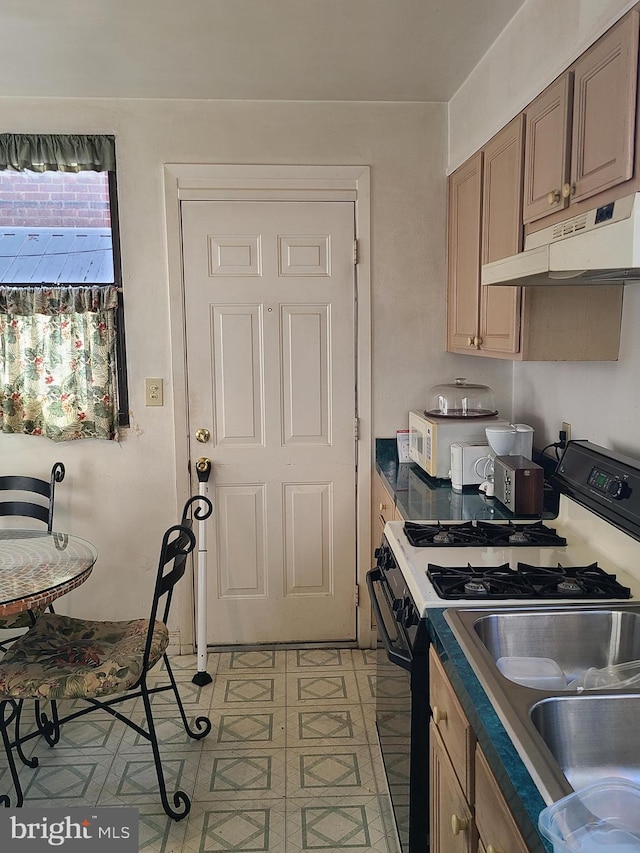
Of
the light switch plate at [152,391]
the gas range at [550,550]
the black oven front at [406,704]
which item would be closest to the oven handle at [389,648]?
the black oven front at [406,704]

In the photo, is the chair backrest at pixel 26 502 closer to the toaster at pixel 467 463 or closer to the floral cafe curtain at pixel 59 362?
the floral cafe curtain at pixel 59 362

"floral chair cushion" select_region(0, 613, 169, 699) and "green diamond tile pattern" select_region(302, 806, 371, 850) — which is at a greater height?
"floral chair cushion" select_region(0, 613, 169, 699)

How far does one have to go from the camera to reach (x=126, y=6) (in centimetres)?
208

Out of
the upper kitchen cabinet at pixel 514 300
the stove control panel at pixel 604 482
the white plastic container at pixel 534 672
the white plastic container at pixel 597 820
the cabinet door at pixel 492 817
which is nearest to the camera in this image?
the white plastic container at pixel 597 820

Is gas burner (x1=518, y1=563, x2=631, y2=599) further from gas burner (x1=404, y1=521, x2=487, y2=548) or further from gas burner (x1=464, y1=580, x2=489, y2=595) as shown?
gas burner (x1=404, y1=521, x2=487, y2=548)

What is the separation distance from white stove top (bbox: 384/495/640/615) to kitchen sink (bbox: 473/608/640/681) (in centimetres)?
7

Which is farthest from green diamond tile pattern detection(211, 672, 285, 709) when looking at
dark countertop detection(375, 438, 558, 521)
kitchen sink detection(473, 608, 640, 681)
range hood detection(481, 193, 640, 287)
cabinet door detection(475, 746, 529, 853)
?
range hood detection(481, 193, 640, 287)

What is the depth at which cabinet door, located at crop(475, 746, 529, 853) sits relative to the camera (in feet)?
3.41

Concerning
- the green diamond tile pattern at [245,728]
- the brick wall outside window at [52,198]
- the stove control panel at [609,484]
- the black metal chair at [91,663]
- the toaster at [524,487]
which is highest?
the brick wall outside window at [52,198]

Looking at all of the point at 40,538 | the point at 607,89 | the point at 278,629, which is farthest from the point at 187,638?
the point at 607,89

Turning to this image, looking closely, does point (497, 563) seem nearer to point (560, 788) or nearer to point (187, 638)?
point (560, 788)

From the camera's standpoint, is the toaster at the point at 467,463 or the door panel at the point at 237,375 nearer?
the toaster at the point at 467,463

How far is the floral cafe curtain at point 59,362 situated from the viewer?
3.00m

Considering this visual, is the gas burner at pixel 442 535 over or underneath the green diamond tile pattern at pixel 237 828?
over
